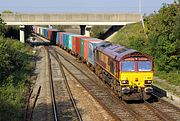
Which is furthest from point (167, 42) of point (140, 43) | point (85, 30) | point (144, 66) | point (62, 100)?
point (85, 30)

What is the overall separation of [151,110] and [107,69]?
6.01 meters

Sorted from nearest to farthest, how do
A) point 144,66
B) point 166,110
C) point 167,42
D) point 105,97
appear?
point 166,110, point 144,66, point 105,97, point 167,42

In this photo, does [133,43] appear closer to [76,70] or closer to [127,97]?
[76,70]

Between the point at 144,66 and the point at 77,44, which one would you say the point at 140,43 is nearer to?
the point at 77,44

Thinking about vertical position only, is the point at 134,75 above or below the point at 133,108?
above

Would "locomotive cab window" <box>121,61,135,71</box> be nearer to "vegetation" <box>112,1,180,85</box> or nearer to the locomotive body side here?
the locomotive body side

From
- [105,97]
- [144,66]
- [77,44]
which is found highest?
[77,44]

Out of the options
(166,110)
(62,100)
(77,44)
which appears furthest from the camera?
(77,44)

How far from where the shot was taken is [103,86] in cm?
2748

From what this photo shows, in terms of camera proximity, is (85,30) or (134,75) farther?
(85,30)

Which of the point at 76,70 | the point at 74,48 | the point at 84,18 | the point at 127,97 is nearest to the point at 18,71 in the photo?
the point at 76,70

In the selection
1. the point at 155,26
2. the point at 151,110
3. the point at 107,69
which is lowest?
the point at 151,110

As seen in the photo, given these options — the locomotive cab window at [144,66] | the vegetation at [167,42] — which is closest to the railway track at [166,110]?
the locomotive cab window at [144,66]

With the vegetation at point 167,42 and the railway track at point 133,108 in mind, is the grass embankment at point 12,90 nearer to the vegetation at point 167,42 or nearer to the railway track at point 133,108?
the railway track at point 133,108
